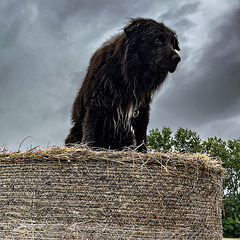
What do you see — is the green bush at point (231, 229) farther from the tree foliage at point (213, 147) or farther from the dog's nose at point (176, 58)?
the dog's nose at point (176, 58)

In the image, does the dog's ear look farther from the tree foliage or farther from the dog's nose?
the tree foliage

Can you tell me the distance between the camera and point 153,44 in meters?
3.52

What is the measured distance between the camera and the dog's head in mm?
3408

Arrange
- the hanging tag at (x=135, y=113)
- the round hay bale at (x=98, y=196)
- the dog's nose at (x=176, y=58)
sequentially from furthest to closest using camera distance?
the hanging tag at (x=135, y=113), the dog's nose at (x=176, y=58), the round hay bale at (x=98, y=196)

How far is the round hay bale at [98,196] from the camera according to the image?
259 centimetres

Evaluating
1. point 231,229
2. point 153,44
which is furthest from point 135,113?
point 231,229

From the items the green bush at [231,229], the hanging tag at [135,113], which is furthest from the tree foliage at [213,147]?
the hanging tag at [135,113]

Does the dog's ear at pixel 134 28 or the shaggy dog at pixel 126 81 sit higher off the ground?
the dog's ear at pixel 134 28

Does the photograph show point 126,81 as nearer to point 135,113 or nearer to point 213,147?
point 135,113

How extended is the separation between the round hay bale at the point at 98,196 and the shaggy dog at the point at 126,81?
3.15 feet

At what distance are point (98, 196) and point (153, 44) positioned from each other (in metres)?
1.68

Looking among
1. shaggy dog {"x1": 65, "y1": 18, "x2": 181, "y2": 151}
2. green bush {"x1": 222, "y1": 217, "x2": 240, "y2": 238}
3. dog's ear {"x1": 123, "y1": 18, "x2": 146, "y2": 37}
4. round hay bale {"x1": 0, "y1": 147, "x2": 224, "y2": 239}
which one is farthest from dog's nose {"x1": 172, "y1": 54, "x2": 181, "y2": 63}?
green bush {"x1": 222, "y1": 217, "x2": 240, "y2": 238}

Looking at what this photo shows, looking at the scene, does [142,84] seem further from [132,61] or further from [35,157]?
[35,157]

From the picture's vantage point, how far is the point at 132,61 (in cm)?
357
